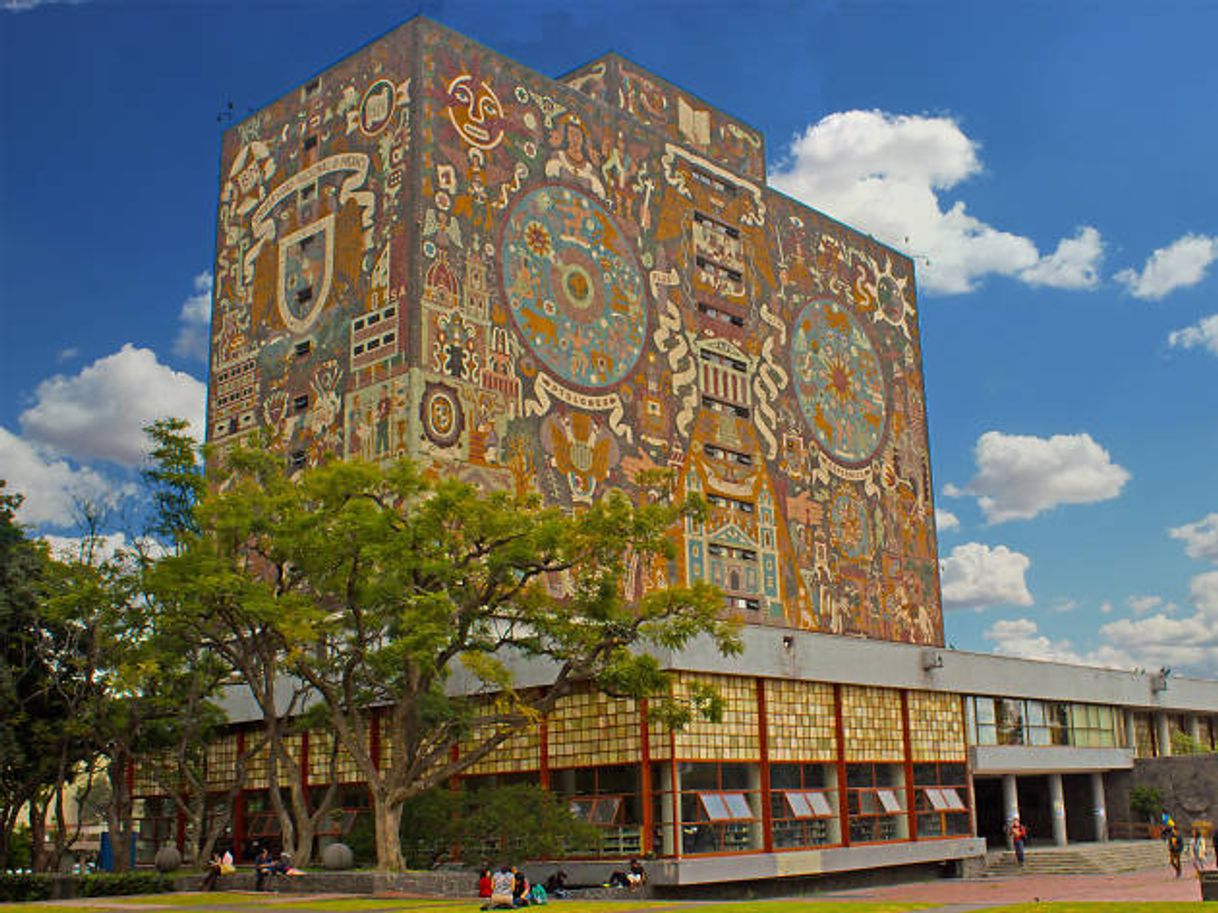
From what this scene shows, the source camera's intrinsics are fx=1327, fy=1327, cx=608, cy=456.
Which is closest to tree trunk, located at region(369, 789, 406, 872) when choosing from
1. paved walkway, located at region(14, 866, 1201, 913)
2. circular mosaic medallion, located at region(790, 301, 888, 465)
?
paved walkway, located at region(14, 866, 1201, 913)

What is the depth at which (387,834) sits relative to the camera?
29891mm

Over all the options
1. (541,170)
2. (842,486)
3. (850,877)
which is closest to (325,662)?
(850,877)

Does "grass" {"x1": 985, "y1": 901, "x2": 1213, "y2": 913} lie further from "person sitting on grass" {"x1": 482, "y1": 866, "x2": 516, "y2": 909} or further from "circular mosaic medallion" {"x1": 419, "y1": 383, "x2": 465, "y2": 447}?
"circular mosaic medallion" {"x1": 419, "y1": 383, "x2": 465, "y2": 447}

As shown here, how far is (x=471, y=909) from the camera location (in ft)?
78.3

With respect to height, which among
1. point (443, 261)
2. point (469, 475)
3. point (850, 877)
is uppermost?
point (443, 261)

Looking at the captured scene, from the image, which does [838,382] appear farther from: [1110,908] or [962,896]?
[1110,908]

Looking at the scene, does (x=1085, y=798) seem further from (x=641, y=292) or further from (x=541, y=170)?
(x=541, y=170)

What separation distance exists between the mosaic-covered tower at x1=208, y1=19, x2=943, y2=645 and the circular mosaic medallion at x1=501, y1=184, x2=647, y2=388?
9 cm

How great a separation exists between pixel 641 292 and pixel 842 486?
542 inches

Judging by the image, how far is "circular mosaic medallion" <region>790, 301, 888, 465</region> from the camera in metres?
56.6

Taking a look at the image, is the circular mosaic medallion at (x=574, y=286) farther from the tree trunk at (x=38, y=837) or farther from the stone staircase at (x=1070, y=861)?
the tree trunk at (x=38, y=837)

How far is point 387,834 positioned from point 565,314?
21.1m

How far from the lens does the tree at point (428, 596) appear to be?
2914cm

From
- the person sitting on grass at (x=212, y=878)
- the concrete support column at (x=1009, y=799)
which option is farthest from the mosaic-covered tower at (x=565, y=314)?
the person sitting on grass at (x=212, y=878)
